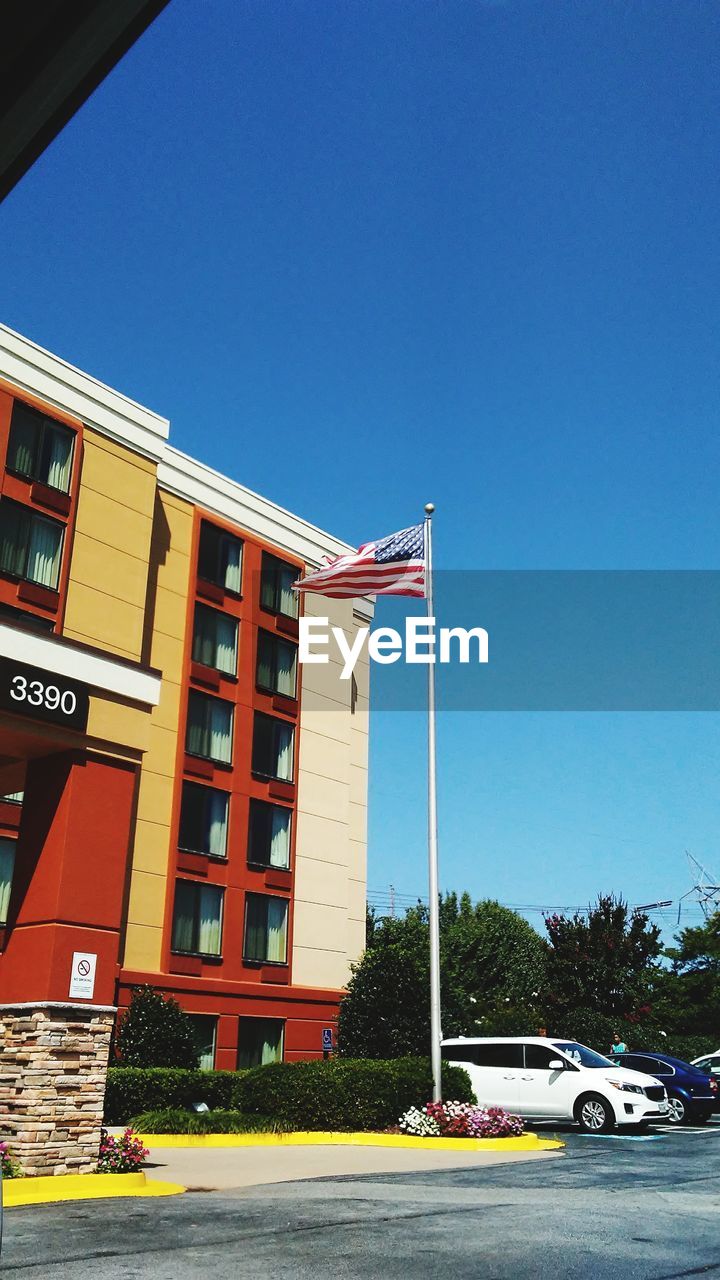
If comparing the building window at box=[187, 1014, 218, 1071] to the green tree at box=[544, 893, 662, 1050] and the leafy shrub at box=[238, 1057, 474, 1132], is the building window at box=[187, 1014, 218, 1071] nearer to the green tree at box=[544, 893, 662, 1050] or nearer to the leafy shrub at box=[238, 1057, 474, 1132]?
the leafy shrub at box=[238, 1057, 474, 1132]

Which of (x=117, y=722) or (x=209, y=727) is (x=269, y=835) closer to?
(x=209, y=727)

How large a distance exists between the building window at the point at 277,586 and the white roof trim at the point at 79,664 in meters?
20.4

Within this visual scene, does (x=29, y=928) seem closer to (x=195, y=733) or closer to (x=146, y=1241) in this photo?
(x=146, y=1241)

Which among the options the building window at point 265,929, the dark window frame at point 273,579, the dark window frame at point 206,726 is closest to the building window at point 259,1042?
the building window at point 265,929

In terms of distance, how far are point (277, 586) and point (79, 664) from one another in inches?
887

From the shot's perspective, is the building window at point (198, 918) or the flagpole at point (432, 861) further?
the building window at point (198, 918)

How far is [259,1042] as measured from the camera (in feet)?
110

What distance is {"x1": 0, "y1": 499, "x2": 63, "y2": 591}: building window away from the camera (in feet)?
93.0

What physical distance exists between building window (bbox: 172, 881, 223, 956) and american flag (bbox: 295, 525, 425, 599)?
11.7 meters

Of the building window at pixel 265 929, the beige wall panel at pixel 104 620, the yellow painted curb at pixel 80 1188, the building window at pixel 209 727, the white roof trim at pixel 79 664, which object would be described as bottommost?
the yellow painted curb at pixel 80 1188

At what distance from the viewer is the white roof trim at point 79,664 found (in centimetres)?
1471

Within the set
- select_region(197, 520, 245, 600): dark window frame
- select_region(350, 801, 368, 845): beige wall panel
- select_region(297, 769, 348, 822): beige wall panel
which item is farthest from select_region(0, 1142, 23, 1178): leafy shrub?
select_region(350, 801, 368, 845): beige wall panel

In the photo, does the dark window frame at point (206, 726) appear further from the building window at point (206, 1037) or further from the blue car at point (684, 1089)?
the blue car at point (684, 1089)

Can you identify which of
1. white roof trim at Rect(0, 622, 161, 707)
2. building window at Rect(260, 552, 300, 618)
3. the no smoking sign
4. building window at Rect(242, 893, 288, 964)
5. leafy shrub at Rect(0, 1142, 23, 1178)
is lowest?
leafy shrub at Rect(0, 1142, 23, 1178)
